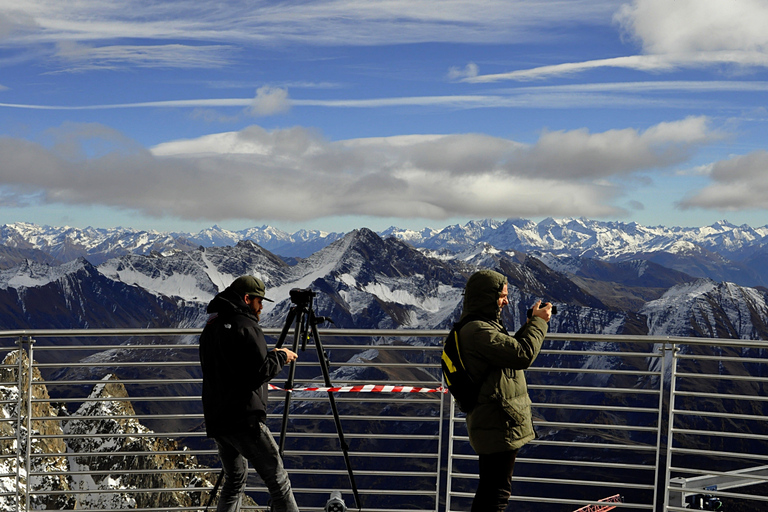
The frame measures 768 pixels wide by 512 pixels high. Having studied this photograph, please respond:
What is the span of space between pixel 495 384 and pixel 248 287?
188 cm

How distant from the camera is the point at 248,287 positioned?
485cm

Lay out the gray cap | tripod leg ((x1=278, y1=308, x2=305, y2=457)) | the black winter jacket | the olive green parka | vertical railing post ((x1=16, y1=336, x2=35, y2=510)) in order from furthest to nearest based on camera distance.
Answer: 1. vertical railing post ((x1=16, y1=336, x2=35, y2=510))
2. tripod leg ((x1=278, y1=308, x2=305, y2=457))
3. the gray cap
4. the black winter jacket
5. the olive green parka

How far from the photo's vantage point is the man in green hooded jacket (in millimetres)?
4379

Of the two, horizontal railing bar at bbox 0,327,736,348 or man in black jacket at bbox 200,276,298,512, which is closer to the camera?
man in black jacket at bbox 200,276,298,512

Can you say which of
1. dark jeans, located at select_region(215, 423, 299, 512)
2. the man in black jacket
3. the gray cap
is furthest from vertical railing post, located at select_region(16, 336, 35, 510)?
the gray cap

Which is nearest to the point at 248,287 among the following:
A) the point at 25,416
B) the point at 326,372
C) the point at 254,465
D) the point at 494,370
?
the point at 326,372

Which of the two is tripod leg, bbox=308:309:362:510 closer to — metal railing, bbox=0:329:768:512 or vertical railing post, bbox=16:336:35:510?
metal railing, bbox=0:329:768:512

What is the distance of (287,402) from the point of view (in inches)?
222

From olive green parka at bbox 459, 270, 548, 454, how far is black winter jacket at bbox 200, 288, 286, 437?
4.61 feet

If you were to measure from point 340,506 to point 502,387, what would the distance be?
2.17 m

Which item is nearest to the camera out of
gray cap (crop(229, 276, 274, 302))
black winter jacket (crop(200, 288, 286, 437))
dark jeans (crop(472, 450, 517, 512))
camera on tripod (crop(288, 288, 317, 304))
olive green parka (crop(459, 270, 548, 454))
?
olive green parka (crop(459, 270, 548, 454))

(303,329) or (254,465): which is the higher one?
(303,329)

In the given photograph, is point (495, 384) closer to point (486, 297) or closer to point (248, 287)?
point (486, 297)

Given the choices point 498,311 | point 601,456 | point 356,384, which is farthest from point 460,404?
point 601,456
